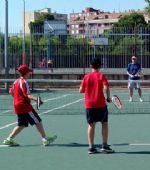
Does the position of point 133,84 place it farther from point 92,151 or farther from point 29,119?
point 92,151

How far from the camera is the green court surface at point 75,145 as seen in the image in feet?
28.8

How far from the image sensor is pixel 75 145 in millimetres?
10695

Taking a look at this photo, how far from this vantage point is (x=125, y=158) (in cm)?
927

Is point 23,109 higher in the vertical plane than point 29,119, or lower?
higher

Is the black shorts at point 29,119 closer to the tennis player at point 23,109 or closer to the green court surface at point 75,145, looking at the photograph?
the tennis player at point 23,109

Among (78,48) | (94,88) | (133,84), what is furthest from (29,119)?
(78,48)

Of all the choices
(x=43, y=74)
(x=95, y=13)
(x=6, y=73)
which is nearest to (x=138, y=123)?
(x=6, y=73)

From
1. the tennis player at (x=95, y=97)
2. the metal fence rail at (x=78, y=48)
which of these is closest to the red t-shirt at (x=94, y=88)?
the tennis player at (x=95, y=97)

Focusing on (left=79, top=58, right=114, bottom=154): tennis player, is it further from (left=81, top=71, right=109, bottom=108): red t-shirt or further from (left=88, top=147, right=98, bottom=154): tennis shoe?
(left=88, top=147, right=98, bottom=154): tennis shoe

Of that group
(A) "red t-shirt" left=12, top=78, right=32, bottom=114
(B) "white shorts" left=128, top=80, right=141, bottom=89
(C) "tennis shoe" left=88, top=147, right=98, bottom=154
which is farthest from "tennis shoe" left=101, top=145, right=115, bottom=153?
(B) "white shorts" left=128, top=80, right=141, bottom=89

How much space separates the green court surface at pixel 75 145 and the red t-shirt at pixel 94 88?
0.85 metres

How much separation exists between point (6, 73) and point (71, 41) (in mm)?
6518

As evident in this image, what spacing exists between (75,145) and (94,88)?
1.32 m

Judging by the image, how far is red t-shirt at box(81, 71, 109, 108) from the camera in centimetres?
995
